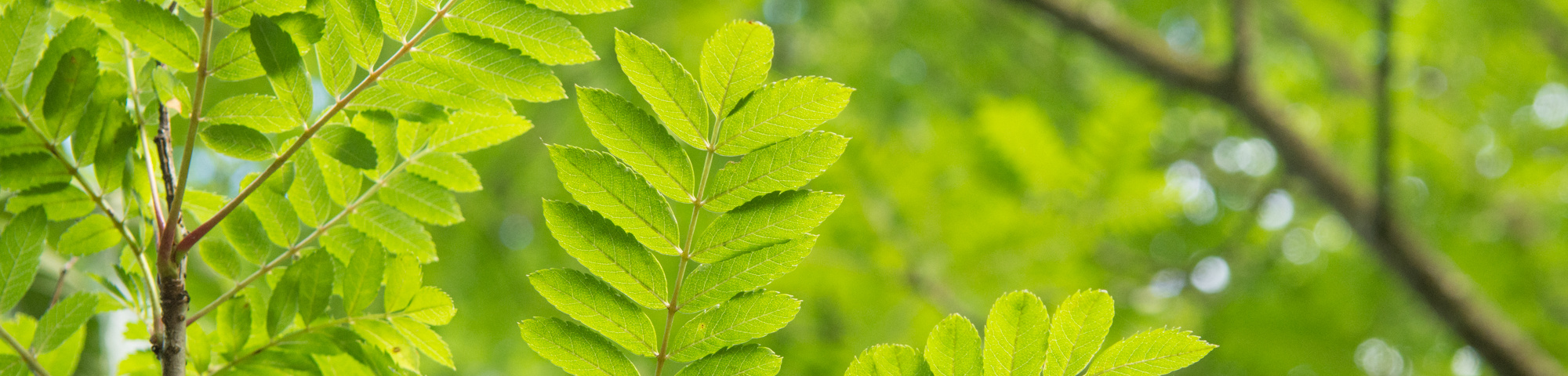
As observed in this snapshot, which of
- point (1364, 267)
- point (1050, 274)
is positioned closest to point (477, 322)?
point (1050, 274)

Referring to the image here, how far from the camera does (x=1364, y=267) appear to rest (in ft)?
13.6

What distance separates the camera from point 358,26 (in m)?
0.68

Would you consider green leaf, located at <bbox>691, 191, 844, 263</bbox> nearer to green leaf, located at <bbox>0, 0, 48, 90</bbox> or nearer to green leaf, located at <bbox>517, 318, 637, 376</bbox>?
green leaf, located at <bbox>517, 318, 637, 376</bbox>

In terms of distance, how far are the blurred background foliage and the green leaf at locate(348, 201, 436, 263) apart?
1.22 meters

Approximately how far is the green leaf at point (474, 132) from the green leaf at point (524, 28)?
0.33 ft

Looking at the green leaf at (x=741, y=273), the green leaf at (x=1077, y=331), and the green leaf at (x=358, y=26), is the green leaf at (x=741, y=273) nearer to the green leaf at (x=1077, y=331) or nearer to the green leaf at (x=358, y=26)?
the green leaf at (x=1077, y=331)

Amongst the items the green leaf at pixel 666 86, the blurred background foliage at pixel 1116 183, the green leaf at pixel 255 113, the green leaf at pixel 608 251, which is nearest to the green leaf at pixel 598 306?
the green leaf at pixel 608 251

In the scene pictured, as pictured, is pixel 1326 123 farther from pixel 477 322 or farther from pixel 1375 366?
pixel 477 322

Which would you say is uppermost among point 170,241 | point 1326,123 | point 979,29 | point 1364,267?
point 170,241

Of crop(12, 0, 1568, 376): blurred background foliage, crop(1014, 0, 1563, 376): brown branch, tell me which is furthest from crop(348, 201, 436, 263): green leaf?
crop(1014, 0, 1563, 376): brown branch

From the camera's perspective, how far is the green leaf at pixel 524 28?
0.70 meters

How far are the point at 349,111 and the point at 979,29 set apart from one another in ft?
12.3

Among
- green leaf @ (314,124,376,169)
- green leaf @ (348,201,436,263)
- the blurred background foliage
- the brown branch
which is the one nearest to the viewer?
green leaf @ (314,124,376,169)

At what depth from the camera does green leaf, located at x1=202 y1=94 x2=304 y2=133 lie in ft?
2.32
